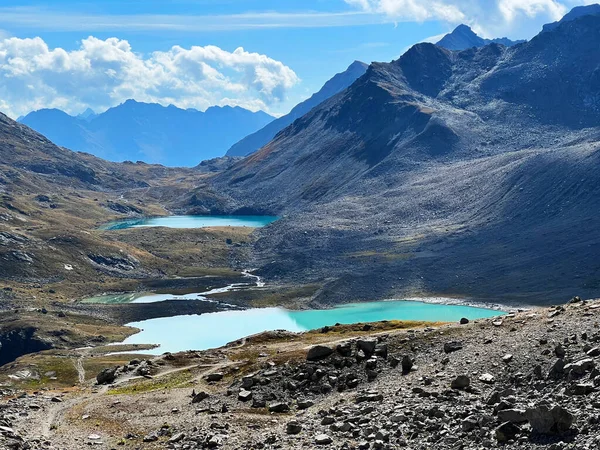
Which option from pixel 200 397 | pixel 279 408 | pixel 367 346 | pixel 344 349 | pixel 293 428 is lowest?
pixel 200 397

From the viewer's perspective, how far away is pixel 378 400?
3991cm

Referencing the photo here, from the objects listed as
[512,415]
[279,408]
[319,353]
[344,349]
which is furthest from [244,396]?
[512,415]

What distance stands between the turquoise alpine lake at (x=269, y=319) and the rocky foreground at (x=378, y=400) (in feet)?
353

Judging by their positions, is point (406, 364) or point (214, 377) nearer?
point (406, 364)

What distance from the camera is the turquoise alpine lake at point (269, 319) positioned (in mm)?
169500

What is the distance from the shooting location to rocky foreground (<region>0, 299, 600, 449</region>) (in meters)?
30.8

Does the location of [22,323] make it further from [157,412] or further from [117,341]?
[157,412]

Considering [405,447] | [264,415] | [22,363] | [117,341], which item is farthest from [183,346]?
[405,447]

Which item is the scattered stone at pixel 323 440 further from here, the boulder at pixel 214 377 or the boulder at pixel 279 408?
the boulder at pixel 214 377

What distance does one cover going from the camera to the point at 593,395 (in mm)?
30328

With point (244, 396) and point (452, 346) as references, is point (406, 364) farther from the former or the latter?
point (244, 396)

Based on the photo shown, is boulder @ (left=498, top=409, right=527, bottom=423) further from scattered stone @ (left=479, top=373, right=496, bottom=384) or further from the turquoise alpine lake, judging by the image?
the turquoise alpine lake

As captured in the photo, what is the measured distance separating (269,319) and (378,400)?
5878 inches

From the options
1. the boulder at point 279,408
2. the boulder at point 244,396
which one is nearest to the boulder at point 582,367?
the boulder at point 279,408
